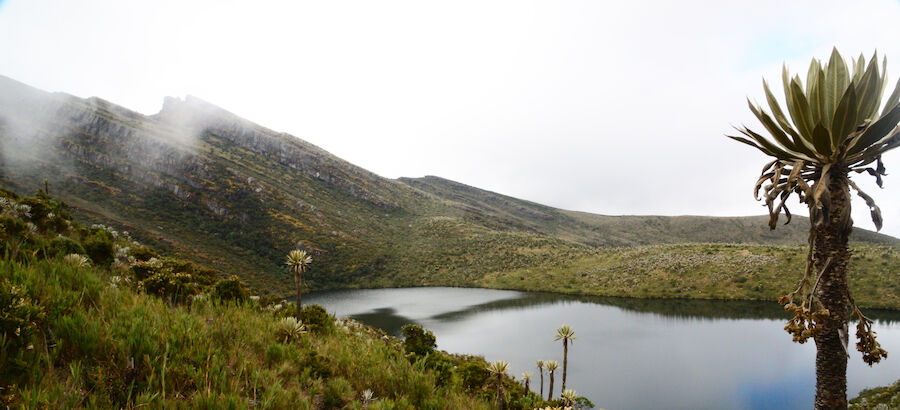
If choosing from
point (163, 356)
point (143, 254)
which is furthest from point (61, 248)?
point (143, 254)

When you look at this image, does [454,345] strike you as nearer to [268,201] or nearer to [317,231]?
[317,231]

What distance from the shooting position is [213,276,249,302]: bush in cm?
728

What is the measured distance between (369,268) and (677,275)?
209 feet

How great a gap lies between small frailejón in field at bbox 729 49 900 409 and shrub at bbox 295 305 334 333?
26.1 ft

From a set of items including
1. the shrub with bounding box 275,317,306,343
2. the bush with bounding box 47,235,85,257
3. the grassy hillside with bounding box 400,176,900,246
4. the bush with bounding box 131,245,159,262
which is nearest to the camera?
the shrub with bounding box 275,317,306,343

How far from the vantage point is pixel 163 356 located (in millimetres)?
3408

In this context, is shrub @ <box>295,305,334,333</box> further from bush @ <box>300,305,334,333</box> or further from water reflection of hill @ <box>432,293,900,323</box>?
water reflection of hill @ <box>432,293,900,323</box>

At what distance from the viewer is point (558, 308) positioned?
4731 centimetres

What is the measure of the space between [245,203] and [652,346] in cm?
9994

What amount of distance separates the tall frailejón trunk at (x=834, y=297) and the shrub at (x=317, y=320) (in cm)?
812

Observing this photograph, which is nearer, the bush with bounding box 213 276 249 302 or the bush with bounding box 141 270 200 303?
the bush with bounding box 141 270 200 303

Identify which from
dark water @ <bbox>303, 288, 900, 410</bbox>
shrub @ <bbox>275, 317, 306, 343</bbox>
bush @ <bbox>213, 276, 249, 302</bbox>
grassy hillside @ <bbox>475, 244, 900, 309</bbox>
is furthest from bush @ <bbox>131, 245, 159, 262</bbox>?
grassy hillside @ <bbox>475, 244, 900, 309</bbox>

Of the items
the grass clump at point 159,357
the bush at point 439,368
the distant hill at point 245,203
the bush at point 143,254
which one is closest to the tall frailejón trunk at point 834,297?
the grass clump at point 159,357

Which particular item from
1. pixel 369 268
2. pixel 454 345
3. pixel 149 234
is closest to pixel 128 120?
pixel 149 234
